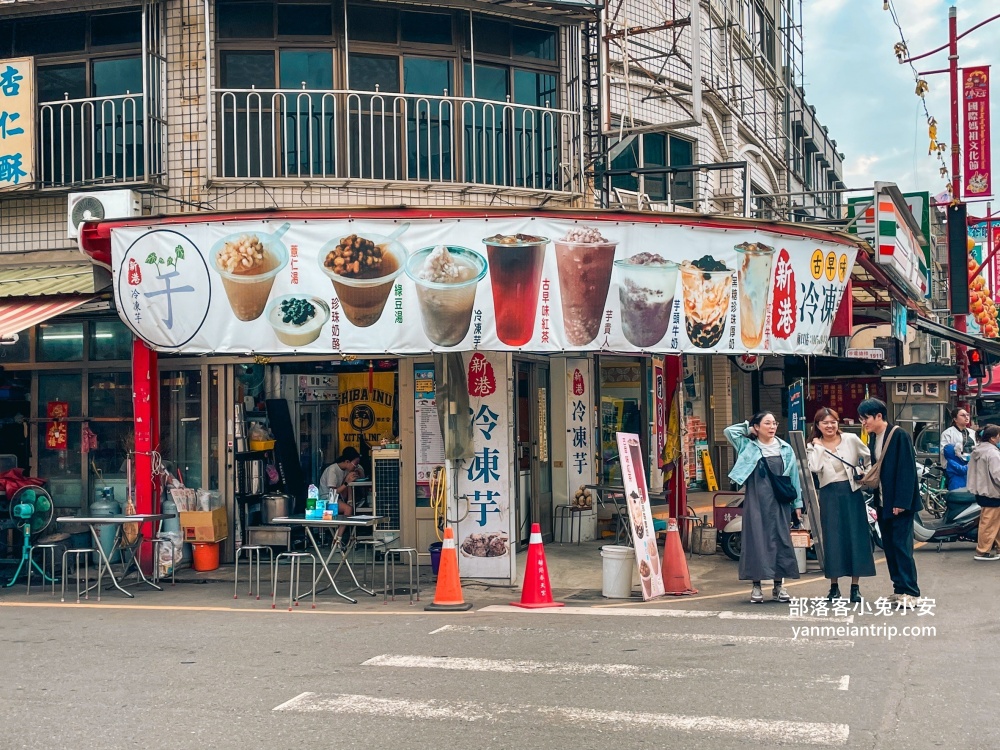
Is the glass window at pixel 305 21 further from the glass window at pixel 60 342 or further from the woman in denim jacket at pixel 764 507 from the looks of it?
the woman in denim jacket at pixel 764 507

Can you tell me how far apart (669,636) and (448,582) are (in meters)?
2.85

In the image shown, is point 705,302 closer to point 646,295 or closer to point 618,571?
point 646,295

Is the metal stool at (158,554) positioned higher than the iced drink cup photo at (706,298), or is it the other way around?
the iced drink cup photo at (706,298)

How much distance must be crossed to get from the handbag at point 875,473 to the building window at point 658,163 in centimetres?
730

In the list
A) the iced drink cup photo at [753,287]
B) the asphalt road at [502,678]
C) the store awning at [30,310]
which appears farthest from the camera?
the iced drink cup photo at [753,287]

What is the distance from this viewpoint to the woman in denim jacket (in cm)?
1091

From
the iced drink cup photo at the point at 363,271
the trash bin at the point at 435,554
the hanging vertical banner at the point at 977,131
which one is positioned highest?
the hanging vertical banner at the point at 977,131

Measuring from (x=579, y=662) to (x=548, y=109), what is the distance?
8232 millimetres

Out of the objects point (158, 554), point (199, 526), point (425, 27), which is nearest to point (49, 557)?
point (158, 554)

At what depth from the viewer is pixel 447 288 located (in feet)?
39.5

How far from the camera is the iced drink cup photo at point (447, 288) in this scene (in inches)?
474

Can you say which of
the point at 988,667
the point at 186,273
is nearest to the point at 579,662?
the point at 988,667

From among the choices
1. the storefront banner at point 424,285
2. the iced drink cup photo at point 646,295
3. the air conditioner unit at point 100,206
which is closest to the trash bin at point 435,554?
the storefront banner at point 424,285

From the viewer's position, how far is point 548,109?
1446 centimetres
